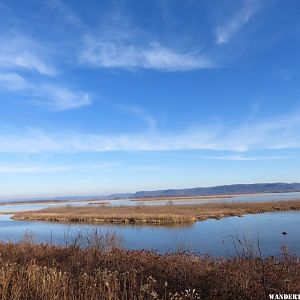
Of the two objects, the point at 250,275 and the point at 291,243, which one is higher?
the point at 250,275

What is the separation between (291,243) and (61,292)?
1826cm

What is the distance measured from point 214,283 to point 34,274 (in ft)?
10.6

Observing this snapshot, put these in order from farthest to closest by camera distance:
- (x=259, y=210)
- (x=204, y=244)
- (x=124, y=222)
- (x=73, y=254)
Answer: (x=259, y=210) → (x=124, y=222) → (x=204, y=244) → (x=73, y=254)

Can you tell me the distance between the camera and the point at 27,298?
6.32 meters

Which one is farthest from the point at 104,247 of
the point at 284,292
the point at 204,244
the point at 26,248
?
the point at 204,244

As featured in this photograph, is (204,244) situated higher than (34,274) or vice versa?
(34,274)

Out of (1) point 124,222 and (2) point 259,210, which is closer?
(1) point 124,222

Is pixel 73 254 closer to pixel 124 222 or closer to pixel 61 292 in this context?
pixel 61 292

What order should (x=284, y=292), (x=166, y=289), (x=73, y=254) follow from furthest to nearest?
1. (x=73, y=254)
2. (x=166, y=289)
3. (x=284, y=292)

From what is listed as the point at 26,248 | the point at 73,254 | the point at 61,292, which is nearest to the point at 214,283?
the point at 61,292

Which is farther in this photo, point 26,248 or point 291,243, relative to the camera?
point 291,243

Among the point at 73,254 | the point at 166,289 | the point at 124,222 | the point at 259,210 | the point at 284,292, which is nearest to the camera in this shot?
the point at 284,292

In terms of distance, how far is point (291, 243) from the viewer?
72.0ft

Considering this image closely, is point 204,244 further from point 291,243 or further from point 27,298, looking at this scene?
point 27,298
